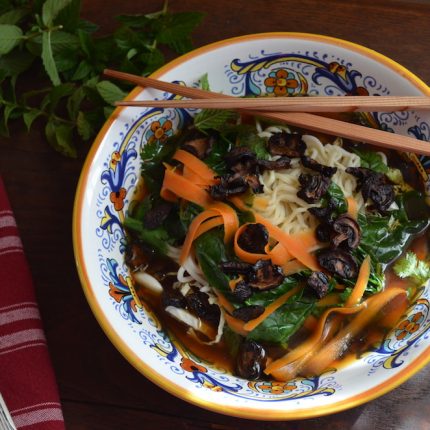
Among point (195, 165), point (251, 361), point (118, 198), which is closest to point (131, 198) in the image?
point (118, 198)

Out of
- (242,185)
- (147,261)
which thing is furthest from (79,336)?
(242,185)

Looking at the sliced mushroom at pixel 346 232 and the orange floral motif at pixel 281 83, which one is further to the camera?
the orange floral motif at pixel 281 83

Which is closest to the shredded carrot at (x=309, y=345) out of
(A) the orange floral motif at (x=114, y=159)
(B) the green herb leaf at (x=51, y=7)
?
(A) the orange floral motif at (x=114, y=159)

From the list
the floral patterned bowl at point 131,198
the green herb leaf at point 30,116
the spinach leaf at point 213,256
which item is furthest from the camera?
the green herb leaf at point 30,116

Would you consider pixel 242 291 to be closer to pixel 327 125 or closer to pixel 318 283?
pixel 318 283

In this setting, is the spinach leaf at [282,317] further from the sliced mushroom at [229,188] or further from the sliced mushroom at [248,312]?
the sliced mushroom at [229,188]

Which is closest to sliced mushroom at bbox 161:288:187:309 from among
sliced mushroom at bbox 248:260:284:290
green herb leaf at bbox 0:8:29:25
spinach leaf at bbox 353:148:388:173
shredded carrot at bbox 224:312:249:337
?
shredded carrot at bbox 224:312:249:337
